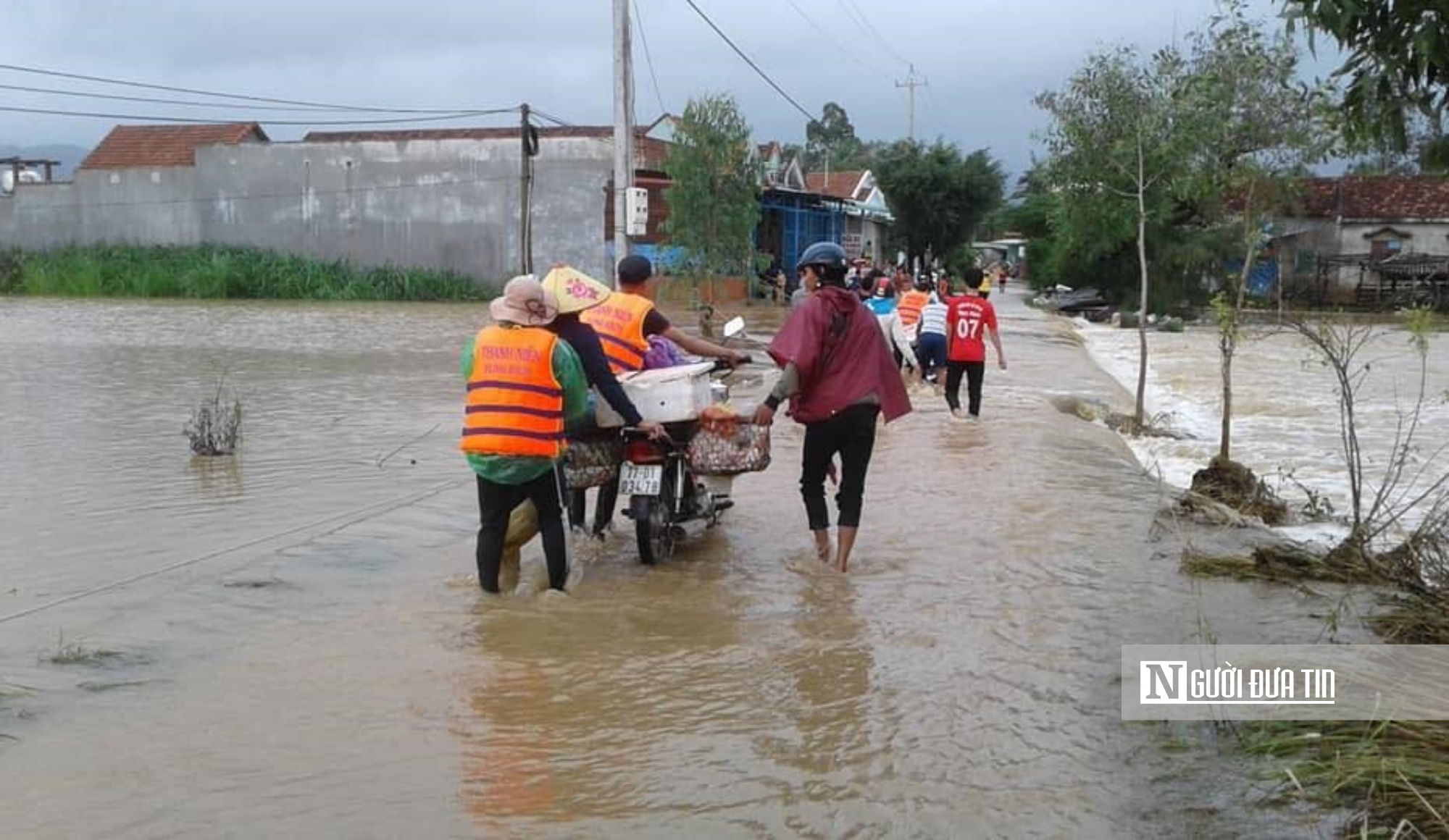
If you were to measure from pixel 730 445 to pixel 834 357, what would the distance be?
28.6 inches

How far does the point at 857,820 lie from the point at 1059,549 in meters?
4.24

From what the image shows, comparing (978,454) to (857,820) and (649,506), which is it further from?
(857,820)

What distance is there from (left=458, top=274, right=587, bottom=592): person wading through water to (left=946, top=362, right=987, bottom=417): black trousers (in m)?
7.73

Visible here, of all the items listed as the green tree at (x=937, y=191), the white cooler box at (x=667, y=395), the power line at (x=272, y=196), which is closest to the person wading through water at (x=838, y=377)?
the white cooler box at (x=667, y=395)

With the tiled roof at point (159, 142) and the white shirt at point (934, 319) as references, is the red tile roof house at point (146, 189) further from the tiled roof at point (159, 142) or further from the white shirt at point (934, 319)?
the white shirt at point (934, 319)

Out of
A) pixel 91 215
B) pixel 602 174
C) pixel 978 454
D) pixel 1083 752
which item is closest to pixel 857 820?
pixel 1083 752

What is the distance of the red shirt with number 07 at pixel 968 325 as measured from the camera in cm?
1343

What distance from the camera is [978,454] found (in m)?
12.0

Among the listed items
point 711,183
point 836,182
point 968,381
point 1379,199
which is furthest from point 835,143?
point 968,381

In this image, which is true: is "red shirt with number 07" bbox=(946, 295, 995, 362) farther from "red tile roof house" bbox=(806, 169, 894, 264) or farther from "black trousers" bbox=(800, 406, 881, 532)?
"red tile roof house" bbox=(806, 169, 894, 264)

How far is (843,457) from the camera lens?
7.46m

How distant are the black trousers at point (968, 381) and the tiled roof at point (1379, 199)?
4082cm

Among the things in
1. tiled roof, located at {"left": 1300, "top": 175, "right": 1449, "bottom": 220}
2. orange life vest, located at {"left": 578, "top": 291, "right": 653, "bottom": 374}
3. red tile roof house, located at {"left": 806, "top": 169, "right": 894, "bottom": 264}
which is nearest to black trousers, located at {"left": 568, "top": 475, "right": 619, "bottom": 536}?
orange life vest, located at {"left": 578, "top": 291, "right": 653, "bottom": 374}

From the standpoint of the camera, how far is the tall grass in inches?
1690
